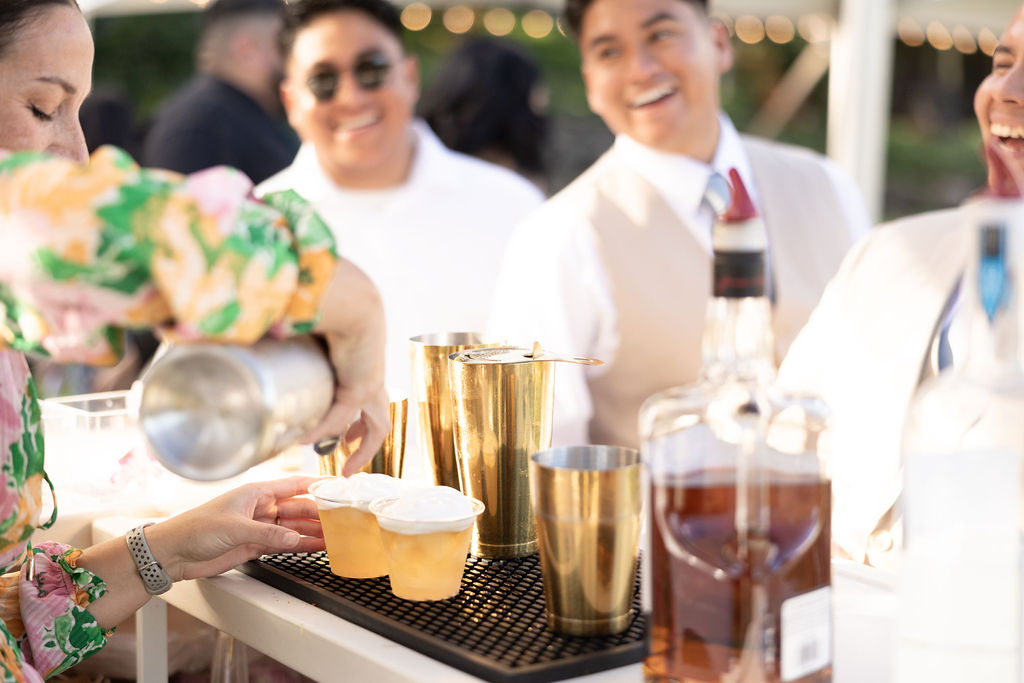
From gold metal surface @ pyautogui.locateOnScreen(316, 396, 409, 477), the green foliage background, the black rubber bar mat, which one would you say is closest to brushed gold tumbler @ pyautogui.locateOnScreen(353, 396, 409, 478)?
gold metal surface @ pyautogui.locateOnScreen(316, 396, 409, 477)

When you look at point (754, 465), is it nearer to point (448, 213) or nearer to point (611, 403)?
point (611, 403)

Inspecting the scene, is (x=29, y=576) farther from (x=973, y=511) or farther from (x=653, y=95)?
(x=653, y=95)

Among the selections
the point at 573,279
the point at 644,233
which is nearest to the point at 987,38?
the point at 644,233

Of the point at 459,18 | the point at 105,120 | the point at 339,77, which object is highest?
the point at 459,18

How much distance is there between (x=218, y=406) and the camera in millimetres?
660

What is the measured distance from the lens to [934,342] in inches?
52.2

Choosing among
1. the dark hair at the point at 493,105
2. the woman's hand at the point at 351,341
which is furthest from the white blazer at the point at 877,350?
the dark hair at the point at 493,105

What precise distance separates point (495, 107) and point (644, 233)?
1.35 m

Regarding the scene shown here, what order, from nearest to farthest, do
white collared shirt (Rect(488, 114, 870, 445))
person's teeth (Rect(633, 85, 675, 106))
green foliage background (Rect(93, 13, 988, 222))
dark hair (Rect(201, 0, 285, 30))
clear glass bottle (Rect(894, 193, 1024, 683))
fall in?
clear glass bottle (Rect(894, 193, 1024, 683))
white collared shirt (Rect(488, 114, 870, 445))
person's teeth (Rect(633, 85, 675, 106))
dark hair (Rect(201, 0, 285, 30))
green foliage background (Rect(93, 13, 988, 222))

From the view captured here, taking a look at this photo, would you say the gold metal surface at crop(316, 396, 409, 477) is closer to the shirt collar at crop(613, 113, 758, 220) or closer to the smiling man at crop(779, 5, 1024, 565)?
the smiling man at crop(779, 5, 1024, 565)

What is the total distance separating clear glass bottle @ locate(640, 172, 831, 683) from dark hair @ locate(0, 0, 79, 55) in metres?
0.64

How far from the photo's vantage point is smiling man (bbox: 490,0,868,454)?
210 centimetres

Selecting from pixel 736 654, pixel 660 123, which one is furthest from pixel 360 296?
pixel 660 123

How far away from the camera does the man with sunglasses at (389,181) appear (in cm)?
260
